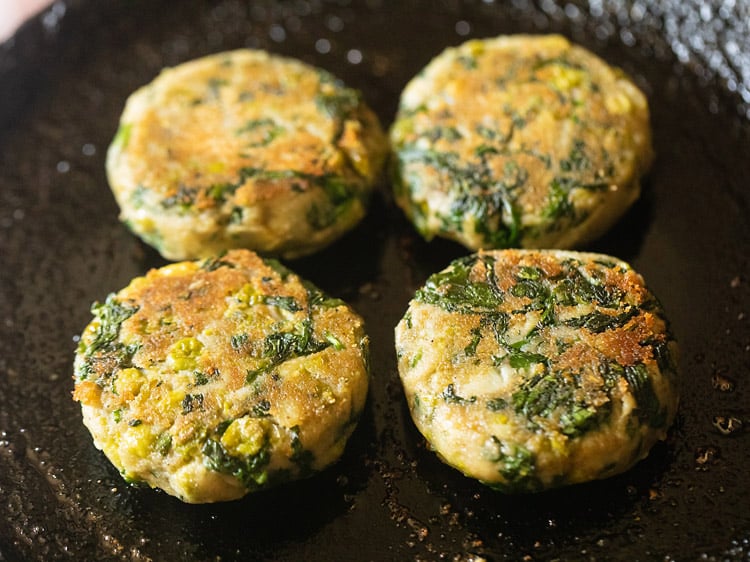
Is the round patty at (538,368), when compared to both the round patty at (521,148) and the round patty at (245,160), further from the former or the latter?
the round patty at (245,160)

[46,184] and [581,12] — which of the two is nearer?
[46,184]

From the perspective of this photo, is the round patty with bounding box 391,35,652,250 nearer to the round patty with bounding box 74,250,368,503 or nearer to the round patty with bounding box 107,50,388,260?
the round patty with bounding box 107,50,388,260

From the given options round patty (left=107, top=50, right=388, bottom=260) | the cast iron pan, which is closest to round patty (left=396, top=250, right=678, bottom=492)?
the cast iron pan

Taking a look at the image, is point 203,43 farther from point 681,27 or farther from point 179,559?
point 179,559

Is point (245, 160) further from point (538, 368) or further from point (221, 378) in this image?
point (538, 368)

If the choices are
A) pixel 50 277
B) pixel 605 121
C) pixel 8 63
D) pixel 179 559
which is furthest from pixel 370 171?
pixel 8 63

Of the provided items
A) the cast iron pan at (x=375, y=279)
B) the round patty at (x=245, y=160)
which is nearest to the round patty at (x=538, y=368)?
the cast iron pan at (x=375, y=279)
